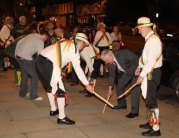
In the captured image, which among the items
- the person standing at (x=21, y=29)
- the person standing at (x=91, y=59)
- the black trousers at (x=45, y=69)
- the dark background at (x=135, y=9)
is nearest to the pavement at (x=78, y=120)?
the person standing at (x=91, y=59)

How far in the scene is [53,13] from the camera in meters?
75.4

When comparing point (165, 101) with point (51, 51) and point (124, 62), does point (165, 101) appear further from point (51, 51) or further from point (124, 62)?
point (51, 51)

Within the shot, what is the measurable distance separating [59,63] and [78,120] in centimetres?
127

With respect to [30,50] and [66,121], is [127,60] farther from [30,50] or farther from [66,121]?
[30,50]

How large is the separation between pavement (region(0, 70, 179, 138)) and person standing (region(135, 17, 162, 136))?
34 cm

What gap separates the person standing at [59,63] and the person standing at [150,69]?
968mm

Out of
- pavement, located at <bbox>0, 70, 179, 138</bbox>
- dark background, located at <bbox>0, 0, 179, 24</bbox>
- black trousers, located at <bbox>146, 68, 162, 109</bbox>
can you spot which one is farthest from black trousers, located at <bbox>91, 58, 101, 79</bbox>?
dark background, located at <bbox>0, 0, 179, 24</bbox>

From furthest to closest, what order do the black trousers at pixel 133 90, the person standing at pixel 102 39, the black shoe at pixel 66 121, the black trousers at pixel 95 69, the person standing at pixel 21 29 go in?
the person standing at pixel 102 39 → the person standing at pixel 21 29 → the black trousers at pixel 95 69 → the black trousers at pixel 133 90 → the black shoe at pixel 66 121

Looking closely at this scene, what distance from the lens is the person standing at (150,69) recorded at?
17.2 ft

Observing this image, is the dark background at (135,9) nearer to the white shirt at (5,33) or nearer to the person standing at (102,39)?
the white shirt at (5,33)

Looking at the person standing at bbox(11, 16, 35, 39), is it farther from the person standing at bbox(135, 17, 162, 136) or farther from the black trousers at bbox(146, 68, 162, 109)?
the black trousers at bbox(146, 68, 162, 109)

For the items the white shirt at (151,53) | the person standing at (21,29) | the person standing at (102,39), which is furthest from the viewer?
the person standing at (102,39)

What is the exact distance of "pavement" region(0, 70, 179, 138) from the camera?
221 inches

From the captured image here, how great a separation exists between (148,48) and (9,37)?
23.6 ft
